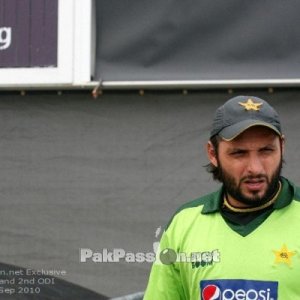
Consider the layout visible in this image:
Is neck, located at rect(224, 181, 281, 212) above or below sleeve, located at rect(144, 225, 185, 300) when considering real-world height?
above

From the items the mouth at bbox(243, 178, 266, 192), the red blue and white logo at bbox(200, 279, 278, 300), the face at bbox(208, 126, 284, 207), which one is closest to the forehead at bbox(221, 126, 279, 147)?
the face at bbox(208, 126, 284, 207)

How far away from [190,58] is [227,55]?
0.19 meters

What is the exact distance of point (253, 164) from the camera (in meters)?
2.07

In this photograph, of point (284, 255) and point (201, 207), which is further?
point (201, 207)

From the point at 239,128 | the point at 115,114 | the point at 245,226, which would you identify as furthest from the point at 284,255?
the point at 115,114

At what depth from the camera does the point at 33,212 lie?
12.9 ft

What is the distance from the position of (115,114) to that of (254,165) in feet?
6.33

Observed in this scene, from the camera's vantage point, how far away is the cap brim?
2.08m

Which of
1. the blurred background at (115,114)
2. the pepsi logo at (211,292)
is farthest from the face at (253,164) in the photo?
the blurred background at (115,114)

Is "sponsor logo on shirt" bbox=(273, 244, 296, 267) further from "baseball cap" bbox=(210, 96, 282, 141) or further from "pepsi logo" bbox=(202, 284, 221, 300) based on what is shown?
"baseball cap" bbox=(210, 96, 282, 141)

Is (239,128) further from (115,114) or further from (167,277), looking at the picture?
(115,114)

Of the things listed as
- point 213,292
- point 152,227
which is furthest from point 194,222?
point 152,227

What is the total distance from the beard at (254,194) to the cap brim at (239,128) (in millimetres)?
98

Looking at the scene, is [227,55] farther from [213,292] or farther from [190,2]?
[213,292]
